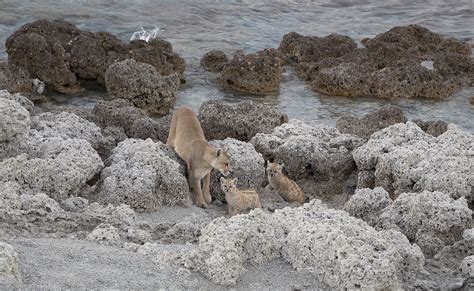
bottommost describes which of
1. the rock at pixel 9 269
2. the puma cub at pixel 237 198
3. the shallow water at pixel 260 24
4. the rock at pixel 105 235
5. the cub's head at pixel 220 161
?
the shallow water at pixel 260 24

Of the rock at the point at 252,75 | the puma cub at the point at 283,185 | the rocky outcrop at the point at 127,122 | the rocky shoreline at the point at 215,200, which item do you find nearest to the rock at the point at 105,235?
the rocky shoreline at the point at 215,200

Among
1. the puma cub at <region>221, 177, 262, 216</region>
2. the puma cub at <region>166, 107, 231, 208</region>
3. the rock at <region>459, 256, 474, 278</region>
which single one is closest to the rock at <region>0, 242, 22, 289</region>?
the rock at <region>459, 256, 474, 278</region>

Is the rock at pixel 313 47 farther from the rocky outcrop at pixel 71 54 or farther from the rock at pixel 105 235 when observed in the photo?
the rock at pixel 105 235

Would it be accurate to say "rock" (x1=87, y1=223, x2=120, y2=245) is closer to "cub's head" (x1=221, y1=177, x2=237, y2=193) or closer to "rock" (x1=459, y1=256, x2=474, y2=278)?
"cub's head" (x1=221, y1=177, x2=237, y2=193)

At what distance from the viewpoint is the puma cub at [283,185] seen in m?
8.63

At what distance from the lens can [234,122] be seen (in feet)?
33.9

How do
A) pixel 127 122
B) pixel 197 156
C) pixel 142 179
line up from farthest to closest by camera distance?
1. pixel 127 122
2. pixel 197 156
3. pixel 142 179

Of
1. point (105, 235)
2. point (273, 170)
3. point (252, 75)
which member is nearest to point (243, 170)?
point (273, 170)

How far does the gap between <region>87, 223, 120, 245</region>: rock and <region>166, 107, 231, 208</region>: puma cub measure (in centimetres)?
243

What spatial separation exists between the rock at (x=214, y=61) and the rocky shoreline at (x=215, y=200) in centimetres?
214

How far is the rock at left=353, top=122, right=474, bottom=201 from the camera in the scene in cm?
793

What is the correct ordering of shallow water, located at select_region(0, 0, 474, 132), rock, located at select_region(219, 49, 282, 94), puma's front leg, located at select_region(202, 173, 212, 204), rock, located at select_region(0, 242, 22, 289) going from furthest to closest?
rock, located at select_region(219, 49, 282, 94) → shallow water, located at select_region(0, 0, 474, 132) → puma's front leg, located at select_region(202, 173, 212, 204) → rock, located at select_region(0, 242, 22, 289)

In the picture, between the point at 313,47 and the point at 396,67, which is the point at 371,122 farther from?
the point at 313,47

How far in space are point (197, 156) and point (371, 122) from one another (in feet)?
13.6
